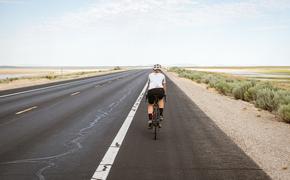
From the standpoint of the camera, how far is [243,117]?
14828mm

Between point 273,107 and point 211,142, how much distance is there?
28.7ft

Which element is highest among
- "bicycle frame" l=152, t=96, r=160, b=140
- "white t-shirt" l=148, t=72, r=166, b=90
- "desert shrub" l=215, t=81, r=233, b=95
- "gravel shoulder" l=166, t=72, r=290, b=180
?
"white t-shirt" l=148, t=72, r=166, b=90

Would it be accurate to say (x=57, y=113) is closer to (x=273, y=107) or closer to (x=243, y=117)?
(x=243, y=117)

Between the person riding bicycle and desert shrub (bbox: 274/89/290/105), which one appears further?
desert shrub (bbox: 274/89/290/105)

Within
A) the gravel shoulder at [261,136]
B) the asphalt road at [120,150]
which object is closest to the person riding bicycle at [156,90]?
the asphalt road at [120,150]

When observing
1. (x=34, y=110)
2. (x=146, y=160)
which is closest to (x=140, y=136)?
(x=146, y=160)

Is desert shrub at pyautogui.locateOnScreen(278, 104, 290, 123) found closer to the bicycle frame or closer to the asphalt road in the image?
the asphalt road

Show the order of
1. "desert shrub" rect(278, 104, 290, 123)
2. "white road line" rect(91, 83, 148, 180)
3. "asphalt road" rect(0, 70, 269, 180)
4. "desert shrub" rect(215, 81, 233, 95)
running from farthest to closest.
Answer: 1. "desert shrub" rect(215, 81, 233, 95)
2. "desert shrub" rect(278, 104, 290, 123)
3. "asphalt road" rect(0, 70, 269, 180)
4. "white road line" rect(91, 83, 148, 180)

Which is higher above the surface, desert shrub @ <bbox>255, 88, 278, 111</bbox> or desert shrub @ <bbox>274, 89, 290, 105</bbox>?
desert shrub @ <bbox>274, 89, 290, 105</bbox>

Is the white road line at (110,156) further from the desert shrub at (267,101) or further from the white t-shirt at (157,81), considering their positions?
the desert shrub at (267,101)

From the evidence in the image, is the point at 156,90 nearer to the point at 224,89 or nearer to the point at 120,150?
the point at 120,150

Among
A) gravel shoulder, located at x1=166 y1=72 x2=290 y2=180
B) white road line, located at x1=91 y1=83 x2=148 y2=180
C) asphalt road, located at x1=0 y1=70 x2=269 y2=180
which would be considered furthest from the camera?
gravel shoulder, located at x1=166 y1=72 x2=290 y2=180

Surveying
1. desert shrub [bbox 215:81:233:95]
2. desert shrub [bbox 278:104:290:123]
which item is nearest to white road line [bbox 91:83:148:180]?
desert shrub [bbox 278:104:290:123]

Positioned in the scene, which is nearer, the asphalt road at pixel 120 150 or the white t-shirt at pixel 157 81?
the asphalt road at pixel 120 150
